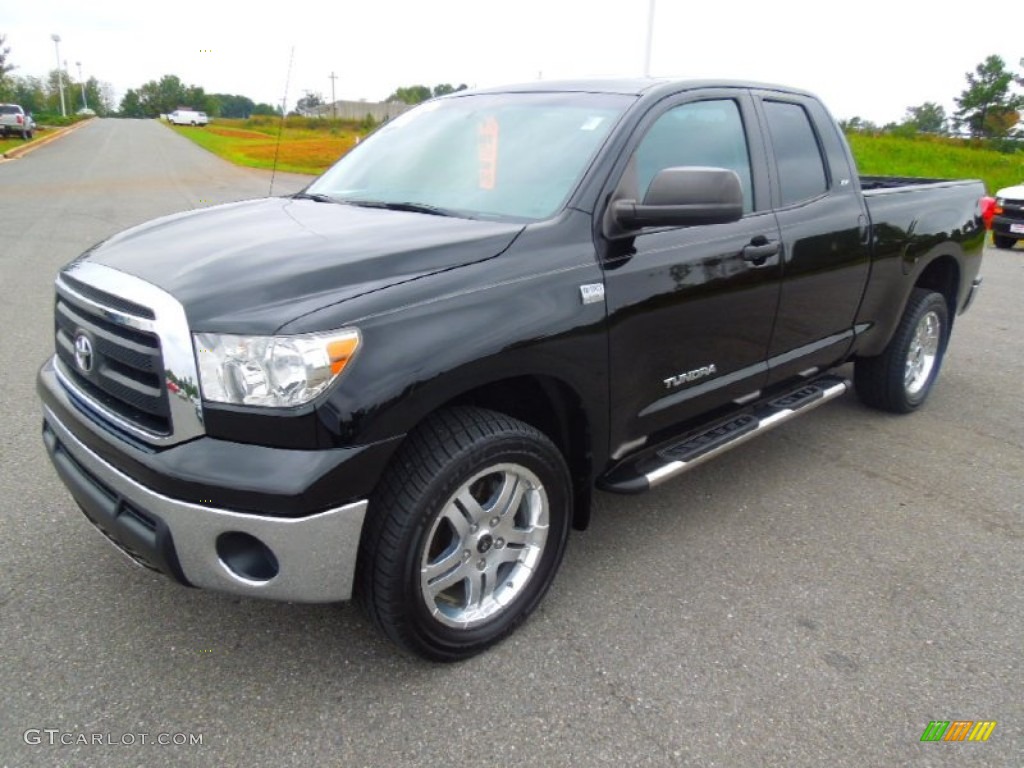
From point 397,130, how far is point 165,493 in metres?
2.23

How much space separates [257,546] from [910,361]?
4127 mm

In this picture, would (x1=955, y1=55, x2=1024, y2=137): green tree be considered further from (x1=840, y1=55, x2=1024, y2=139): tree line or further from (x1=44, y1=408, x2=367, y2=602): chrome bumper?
(x1=44, y1=408, x2=367, y2=602): chrome bumper

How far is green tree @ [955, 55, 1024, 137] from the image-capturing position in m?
53.5

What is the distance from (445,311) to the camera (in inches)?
90.6

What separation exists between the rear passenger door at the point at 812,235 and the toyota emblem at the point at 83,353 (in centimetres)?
274

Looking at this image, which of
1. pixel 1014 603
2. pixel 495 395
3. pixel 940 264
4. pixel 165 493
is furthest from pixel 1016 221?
pixel 165 493

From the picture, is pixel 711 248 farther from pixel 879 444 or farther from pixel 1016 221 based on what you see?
pixel 1016 221

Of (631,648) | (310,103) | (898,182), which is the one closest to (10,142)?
(310,103)

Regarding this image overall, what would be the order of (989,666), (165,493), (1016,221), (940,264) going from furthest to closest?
1. (1016,221)
2. (940,264)
3. (989,666)
4. (165,493)

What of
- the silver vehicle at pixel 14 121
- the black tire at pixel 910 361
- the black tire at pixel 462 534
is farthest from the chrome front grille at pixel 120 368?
the silver vehicle at pixel 14 121

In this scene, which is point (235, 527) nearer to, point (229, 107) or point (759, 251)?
point (759, 251)

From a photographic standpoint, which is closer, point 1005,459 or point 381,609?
point 381,609

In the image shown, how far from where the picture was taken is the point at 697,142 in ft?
10.8

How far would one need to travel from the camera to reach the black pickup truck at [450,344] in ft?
6.92
